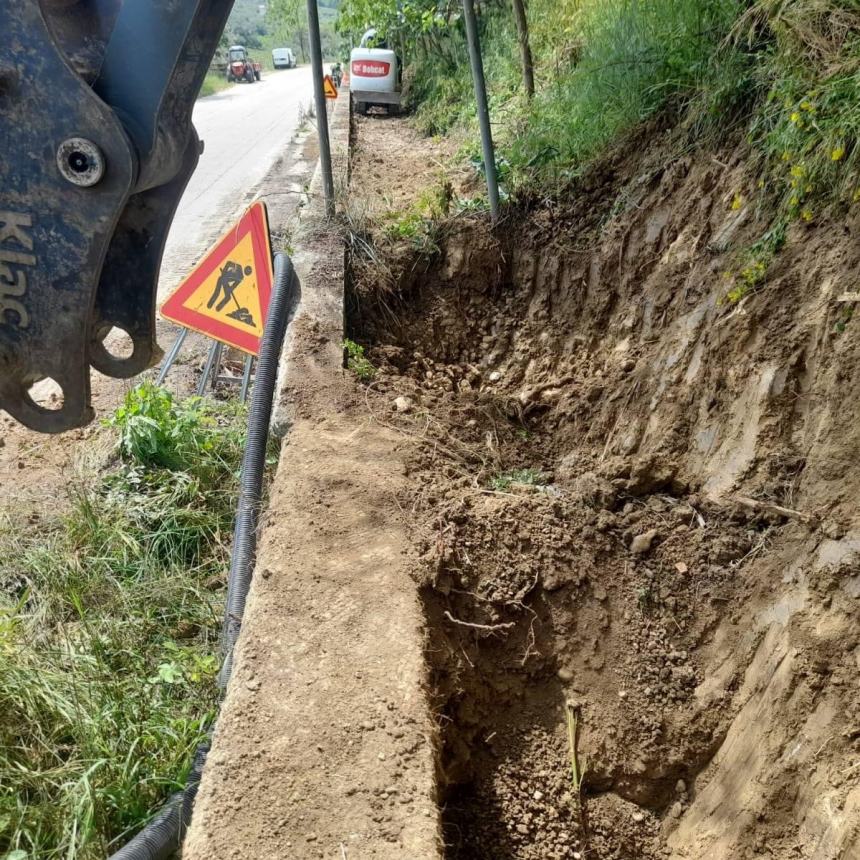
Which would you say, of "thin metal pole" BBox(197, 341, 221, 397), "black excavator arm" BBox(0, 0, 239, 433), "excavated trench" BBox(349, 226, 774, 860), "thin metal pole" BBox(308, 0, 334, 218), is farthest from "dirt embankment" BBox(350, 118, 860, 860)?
"thin metal pole" BBox(308, 0, 334, 218)

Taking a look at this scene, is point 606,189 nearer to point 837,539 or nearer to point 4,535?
point 837,539

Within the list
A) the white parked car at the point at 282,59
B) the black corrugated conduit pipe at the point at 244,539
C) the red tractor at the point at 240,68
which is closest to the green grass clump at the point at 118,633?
the black corrugated conduit pipe at the point at 244,539

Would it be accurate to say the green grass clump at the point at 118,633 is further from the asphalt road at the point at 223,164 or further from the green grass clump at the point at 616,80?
the green grass clump at the point at 616,80

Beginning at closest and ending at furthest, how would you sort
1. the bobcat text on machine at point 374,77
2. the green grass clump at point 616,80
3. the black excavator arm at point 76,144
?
the black excavator arm at point 76,144
the green grass clump at point 616,80
the bobcat text on machine at point 374,77

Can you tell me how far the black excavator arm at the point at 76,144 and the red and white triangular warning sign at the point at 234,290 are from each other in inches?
118

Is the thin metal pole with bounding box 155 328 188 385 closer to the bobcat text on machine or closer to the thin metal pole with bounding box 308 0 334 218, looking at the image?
the thin metal pole with bounding box 308 0 334 218

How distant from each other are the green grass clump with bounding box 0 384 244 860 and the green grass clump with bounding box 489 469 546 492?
1458mm

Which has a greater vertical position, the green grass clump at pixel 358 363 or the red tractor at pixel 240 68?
the red tractor at pixel 240 68

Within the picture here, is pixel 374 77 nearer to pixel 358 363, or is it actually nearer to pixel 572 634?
pixel 358 363

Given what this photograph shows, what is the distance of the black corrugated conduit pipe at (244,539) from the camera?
2.41 metres

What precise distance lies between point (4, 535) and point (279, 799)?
2.70 meters

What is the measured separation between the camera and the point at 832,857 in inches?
79.4

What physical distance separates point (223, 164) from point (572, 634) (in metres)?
11.5

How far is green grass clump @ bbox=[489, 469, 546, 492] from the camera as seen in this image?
329 centimetres
